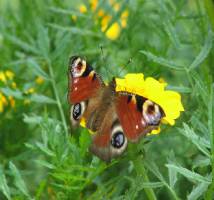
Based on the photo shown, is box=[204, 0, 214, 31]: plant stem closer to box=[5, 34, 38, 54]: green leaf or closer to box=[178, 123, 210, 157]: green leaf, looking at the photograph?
box=[178, 123, 210, 157]: green leaf

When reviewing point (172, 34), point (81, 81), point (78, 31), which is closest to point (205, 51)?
point (172, 34)

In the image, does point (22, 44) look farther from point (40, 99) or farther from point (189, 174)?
point (189, 174)

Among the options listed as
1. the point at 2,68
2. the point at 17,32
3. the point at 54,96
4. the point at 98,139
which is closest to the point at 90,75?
the point at 98,139

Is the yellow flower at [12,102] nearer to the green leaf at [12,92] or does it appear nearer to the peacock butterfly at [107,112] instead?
the green leaf at [12,92]

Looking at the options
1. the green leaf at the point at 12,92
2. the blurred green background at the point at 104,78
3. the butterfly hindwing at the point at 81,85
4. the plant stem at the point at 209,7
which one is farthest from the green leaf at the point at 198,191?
the green leaf at the point at 12,92

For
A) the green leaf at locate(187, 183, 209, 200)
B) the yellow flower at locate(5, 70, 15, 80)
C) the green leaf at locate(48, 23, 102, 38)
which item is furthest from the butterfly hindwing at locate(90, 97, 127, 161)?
the yellow flower at locate(5, 70, 15, 80)

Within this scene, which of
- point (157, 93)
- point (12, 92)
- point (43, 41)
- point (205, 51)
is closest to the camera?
point (157, 93)
